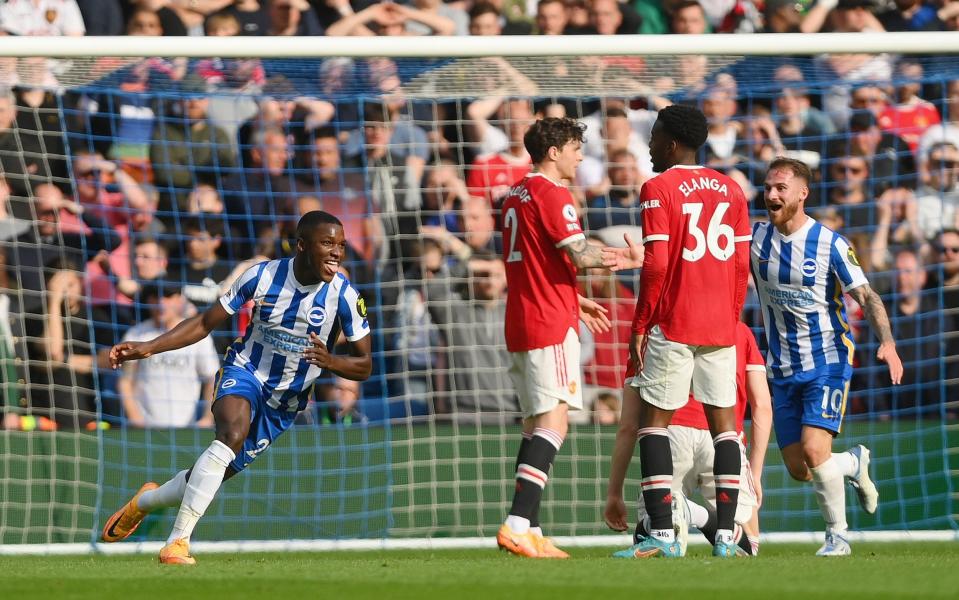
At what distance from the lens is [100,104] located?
9.86m

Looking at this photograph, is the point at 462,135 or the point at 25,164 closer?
the point at 25,164

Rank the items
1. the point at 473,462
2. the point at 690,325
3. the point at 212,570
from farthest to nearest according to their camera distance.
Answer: the point at 473,462, the point at 690,325, the point at 212,570

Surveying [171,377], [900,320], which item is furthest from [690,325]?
[171,377]

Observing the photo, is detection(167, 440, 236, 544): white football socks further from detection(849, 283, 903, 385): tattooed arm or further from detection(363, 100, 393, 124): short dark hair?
detection(363, 100, 393, 124): short dark hair

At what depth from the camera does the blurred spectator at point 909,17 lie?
11.7m

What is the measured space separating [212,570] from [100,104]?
503cm

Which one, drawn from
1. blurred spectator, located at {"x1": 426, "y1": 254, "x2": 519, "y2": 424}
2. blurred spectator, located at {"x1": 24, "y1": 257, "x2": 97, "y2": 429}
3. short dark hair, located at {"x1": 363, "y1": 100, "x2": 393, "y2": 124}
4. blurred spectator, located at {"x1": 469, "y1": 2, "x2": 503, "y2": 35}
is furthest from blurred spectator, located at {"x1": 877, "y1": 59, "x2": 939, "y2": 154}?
blurred spectator, located at {"x1": 24, "y1": 257, "x2": 97, "y2": 429}

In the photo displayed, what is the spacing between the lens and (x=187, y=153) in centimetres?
984

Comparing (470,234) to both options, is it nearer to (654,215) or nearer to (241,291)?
(241,291)

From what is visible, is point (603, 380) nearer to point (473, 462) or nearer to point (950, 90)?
point (473, 462)

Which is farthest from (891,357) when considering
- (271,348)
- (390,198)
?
(390,198)

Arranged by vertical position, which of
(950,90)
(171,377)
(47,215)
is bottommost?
(171,377)

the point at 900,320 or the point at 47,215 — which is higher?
the point at 47,215

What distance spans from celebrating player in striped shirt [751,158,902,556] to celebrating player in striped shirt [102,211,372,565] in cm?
231
